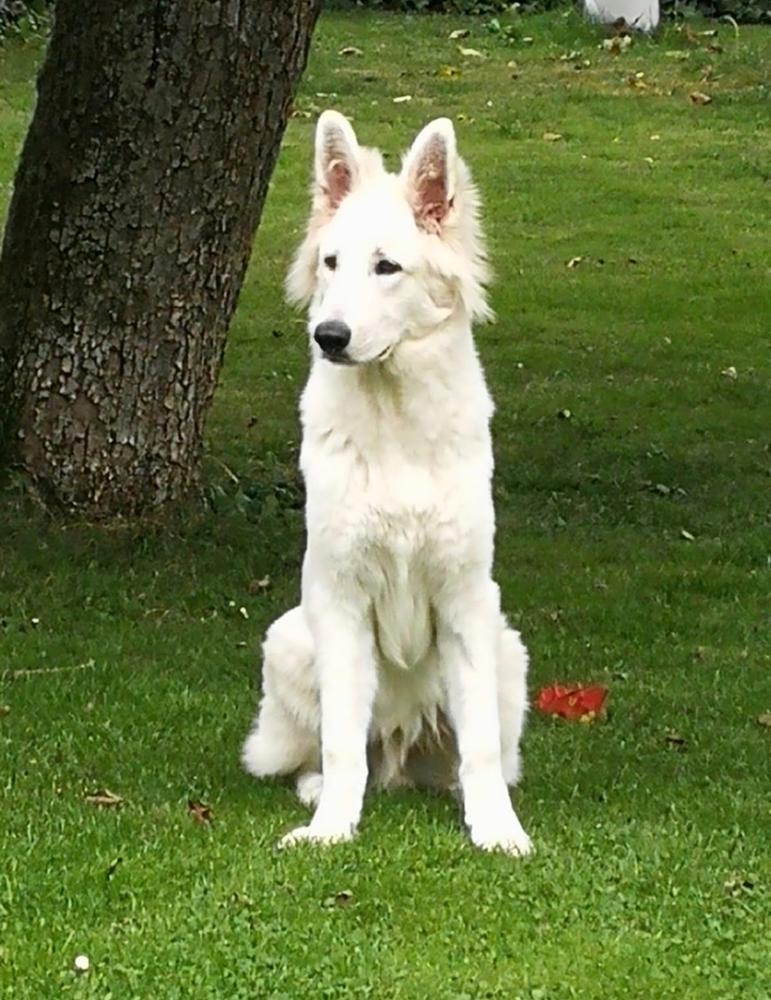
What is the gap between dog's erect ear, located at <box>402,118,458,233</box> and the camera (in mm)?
5215

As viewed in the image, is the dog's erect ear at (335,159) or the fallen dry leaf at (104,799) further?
the fallen dry leaf at (104,799)

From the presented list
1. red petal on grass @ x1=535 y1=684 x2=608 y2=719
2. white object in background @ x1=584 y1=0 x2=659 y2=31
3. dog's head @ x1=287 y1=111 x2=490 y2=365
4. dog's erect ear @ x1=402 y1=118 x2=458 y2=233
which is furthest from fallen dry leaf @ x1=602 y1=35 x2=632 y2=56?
dog's erect ear @ x1=402 y1=118 x2=458 y2=233

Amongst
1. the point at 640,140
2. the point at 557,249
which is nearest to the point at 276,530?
the point at 557,249

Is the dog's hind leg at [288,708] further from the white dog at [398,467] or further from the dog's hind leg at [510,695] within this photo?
the dog's hind leg at [510,695]

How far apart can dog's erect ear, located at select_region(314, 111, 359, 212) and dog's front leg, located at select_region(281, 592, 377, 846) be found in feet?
3.89

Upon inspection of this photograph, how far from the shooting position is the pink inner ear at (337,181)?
5.32 metres

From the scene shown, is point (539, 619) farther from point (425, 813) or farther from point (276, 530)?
point (425, 813)

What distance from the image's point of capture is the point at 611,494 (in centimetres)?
998

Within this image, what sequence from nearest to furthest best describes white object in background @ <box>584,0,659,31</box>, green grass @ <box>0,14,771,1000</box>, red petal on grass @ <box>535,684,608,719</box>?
green grass @ <box>0,14,771,1000</box> → red petal on grass @ <box>535,684,608,719</box> → white object in background @ <box>584,0,659,31</box>

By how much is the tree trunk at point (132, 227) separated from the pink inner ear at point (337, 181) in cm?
276

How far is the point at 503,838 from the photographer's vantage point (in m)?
5.10

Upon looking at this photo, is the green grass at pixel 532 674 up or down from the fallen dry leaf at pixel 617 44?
down

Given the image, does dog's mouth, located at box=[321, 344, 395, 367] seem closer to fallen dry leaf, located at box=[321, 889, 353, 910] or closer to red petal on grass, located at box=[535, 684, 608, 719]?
fallen dry leaf, located at box=[321, 889, 353, 910]

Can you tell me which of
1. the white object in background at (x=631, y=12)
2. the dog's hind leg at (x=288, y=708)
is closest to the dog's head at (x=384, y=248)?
the dog's hind leg at (x=288, y=708)
